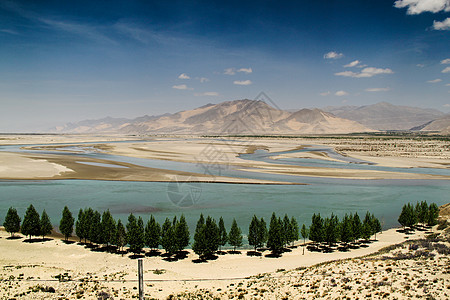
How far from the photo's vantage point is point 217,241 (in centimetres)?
2866

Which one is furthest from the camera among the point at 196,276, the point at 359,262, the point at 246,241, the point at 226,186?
the point at 226,186

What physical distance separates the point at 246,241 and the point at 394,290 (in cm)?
1702

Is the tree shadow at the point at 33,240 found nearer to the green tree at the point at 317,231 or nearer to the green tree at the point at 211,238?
the green tree at the point at 211,238

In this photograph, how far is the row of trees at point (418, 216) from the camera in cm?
3409

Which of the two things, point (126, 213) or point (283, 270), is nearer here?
point (283, 270)

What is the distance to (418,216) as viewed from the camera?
3631 centimetres

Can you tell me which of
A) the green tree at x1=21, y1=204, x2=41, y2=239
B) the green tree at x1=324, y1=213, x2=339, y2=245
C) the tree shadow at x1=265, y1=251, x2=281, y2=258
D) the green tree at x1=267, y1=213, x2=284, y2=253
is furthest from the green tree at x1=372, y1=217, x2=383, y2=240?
the green tree at x1=21, y1=204, x2=41, y2=239

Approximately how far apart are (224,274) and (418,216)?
2722cm

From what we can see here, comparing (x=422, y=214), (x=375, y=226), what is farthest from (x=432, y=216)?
(x=375, y=226)

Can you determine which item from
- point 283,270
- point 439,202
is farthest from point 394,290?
point 439,202

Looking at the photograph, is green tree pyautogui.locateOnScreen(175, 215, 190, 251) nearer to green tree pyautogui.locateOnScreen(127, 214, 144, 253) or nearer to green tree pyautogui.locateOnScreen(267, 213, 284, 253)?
green tree pyautogui.locateOnScreen(127, 214, 144, 253)

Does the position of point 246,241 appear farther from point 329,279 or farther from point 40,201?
point 40,201

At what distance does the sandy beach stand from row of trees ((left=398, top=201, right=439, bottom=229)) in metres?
7.52

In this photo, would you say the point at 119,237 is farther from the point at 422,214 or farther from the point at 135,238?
the point at 422,214
